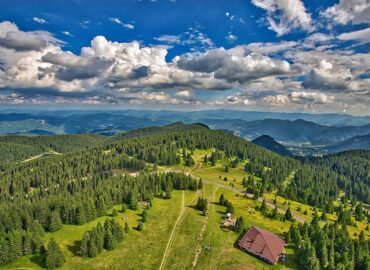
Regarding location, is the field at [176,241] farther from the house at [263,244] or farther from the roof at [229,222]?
the roof at [229,222]

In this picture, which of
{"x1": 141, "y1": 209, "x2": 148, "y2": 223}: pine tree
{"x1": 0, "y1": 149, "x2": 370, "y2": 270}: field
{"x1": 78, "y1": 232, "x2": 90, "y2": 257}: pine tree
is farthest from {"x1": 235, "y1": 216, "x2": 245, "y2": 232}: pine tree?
{"x1": 78, "y1": 232, "x2": 90, "y2": 257}: pine tree

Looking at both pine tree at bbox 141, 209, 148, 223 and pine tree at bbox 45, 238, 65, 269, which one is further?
pine tree at bbox 141, 209, 148, 223

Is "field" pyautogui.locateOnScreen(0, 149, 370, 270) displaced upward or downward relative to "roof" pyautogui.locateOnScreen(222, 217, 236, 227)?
downward

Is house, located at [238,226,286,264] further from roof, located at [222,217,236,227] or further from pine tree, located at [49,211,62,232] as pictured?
pine tree, located at [49,211,62,232]

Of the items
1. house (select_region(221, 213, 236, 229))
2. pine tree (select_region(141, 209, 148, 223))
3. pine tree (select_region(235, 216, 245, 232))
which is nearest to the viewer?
pine tree (select_region(235, 216, 245, 232))

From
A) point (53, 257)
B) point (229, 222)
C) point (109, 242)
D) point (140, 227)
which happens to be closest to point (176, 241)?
point (140, 227)

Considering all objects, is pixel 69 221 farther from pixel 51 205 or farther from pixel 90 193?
pixel 90 193

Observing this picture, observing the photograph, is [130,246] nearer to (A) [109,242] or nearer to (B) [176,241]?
(A) [109,242]

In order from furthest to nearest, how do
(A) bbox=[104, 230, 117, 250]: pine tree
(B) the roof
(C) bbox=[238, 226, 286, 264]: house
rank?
(B) the roof → (A) bbox=[104, 230, 117, 250]: pine tree → (C) bbox=[238, 226, 286, 264]: house
